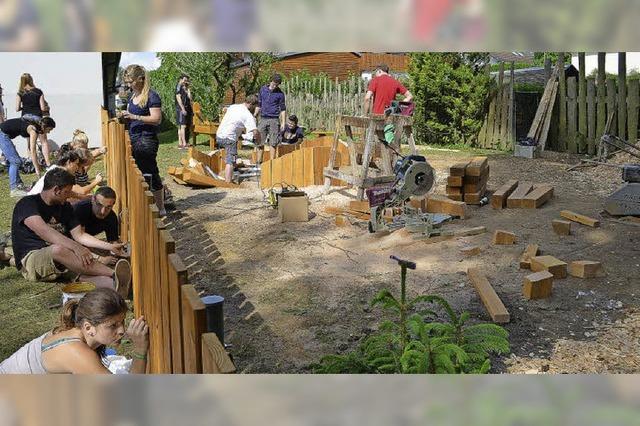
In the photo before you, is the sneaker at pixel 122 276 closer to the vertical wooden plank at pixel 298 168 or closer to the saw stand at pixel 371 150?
the saw stand at pixel 371 150

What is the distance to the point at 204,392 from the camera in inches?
30.0

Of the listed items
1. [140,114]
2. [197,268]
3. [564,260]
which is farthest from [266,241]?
[564,260]

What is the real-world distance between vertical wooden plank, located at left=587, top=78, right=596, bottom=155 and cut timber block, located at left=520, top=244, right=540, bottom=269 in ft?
25.7

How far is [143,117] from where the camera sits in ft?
26.0

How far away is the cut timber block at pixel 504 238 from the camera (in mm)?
7340

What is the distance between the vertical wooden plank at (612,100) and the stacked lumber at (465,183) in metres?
5.73

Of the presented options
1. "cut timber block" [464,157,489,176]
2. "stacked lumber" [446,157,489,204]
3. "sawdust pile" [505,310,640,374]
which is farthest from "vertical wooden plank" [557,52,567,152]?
"sawdust pile" [505,310,640,374]

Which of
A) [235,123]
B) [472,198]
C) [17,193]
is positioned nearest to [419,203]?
[472,198]

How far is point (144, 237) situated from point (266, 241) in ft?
12.6

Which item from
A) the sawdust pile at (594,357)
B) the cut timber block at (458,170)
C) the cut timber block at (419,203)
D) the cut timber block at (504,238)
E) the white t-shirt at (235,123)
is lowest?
the sawdust pile at (594,357)

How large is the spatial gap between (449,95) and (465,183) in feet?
25.8

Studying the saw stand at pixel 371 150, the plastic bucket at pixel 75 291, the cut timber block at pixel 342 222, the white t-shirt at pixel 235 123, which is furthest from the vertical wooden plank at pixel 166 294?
the white t-shirt at pixel 235 123

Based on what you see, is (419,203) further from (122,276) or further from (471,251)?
(122,276)
